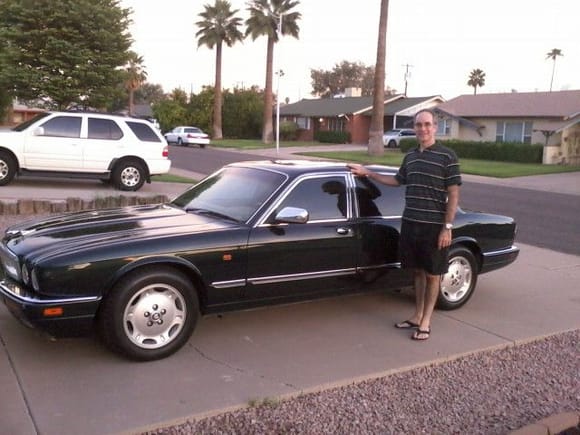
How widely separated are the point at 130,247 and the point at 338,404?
70.9 inches

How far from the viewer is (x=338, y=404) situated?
409 cm

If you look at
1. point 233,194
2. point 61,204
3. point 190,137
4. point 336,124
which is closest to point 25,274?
point 233,194

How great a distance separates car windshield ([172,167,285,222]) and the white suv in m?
8.71

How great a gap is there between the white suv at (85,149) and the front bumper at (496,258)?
386 inches

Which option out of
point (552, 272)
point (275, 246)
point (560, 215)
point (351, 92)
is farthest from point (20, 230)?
point (351, 92)

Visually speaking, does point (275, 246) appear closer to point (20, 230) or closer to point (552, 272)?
point (20, 230)

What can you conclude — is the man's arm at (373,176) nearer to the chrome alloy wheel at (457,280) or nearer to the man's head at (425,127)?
the man's head at (425,127)

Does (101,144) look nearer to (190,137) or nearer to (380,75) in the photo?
(380,75)

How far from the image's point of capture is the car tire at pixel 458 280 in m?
6.18

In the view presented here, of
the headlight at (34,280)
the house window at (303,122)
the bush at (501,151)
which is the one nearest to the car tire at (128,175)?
the headlight at (34,280)

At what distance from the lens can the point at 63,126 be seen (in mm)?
13805

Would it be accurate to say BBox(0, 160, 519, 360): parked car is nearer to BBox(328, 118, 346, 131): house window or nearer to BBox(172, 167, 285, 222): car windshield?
BBox(172, 167, 285, 222): car windshield

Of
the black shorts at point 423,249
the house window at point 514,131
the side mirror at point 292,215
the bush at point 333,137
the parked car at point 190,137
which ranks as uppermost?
the house window at point 514,131

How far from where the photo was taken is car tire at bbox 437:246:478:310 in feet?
20.3
